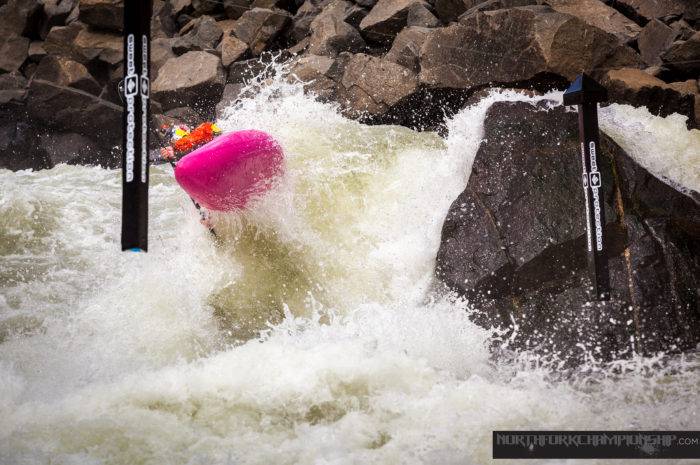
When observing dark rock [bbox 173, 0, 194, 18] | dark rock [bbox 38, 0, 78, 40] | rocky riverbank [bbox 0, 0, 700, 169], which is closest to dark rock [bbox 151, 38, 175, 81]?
rocky riverbank [bbox 0, 0, 700, 169]

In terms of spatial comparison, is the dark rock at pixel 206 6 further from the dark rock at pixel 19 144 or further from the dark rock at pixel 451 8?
the dark rock at pixel 451 8

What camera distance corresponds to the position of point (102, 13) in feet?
24.2

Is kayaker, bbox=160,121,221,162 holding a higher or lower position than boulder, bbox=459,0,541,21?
lower

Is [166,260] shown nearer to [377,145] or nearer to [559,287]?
[377,145]

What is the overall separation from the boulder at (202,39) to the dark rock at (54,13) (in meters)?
1.91

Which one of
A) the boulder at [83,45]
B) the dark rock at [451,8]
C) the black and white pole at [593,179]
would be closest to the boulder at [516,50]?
the dark rock at [451,8]

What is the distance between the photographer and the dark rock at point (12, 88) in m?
7.32

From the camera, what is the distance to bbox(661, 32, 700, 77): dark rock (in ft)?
15.4

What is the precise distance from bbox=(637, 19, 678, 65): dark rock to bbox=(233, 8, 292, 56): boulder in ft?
12.6

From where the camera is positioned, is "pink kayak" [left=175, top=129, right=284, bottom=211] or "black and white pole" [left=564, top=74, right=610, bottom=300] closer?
"black and white pole" [left=564, top=74, right=610, bottom=300]

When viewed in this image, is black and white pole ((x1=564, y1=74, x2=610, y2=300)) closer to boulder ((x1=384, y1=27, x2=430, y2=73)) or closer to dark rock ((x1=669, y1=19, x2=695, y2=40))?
boulder ((x1=384, y1=27, x2=430, y2=73))

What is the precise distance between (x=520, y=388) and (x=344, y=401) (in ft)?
1.94

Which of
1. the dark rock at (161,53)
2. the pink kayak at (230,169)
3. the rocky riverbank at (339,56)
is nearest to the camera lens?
the pink kayak at (230,169)

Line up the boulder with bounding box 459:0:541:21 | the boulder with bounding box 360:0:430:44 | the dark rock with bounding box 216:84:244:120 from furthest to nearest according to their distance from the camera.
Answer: the dark rock with bounding box 216:84:244:120 → the boulder with bounding box 360:0:430:44 → the boulder with bounding box 459:0:541:21
